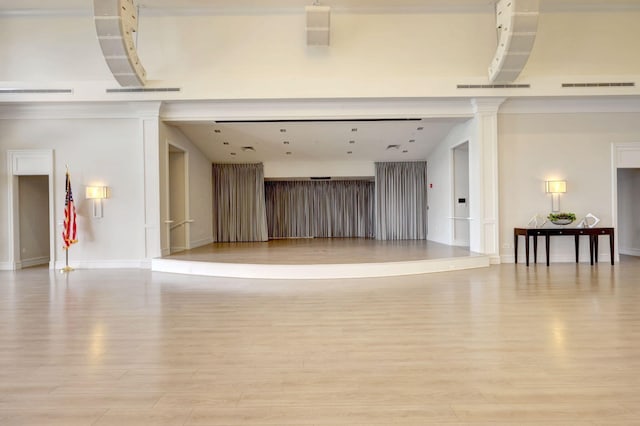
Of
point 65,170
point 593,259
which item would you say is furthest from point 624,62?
point 65,170

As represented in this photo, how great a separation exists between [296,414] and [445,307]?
295cm

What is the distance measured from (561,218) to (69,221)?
1036 cm

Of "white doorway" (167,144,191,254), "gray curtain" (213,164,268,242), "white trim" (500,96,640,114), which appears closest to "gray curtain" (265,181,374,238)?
"gray curtain" (213,164,268,242)

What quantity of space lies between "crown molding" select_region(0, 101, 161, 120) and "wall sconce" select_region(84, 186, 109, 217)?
1611 millimetres

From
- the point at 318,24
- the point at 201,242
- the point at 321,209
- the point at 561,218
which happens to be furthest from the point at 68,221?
the point at 561,218

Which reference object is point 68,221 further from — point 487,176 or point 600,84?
point 600,84

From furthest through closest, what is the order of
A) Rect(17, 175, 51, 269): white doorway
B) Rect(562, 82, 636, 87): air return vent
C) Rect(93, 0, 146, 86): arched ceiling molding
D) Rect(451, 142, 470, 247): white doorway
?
Rect(451, 142, 470, 247): white doorway < Rect(17, 175, 51, 269): white doorway < Rect(562, 82, 636, 87): air return vent < Rect(93, 0, 146, 86): arched ceiling molding

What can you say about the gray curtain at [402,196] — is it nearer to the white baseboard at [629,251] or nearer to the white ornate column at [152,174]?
the white baseboard at [629,251]

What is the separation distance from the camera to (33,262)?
9.29 meters

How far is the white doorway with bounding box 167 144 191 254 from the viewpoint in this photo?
1052 centimetres

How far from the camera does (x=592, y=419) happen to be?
2080 millimetres

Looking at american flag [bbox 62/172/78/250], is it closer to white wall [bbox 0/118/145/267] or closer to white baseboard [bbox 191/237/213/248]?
white wall [bbox 0/118/145/267]

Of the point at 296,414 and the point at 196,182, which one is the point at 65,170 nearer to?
the point at 196,182

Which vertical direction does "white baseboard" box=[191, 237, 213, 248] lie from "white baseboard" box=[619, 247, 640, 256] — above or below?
above
